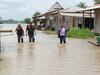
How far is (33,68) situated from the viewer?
16312 millimetres

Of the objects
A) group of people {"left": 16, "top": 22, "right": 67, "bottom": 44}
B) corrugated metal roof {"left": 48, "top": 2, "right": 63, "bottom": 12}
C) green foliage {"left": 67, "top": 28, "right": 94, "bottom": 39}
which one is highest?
corrugated metal roof {"left": 48, "top": 2, "right": 63, "bottom": 12}

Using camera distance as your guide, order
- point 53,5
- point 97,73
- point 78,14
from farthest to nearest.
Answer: point 53,5 → point 78,14 → point 97,73

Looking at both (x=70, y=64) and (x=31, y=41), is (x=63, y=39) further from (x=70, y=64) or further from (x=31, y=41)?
(x=70, y=64)

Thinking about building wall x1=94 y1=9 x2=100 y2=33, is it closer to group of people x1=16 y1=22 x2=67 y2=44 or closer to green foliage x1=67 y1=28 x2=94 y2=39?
green foliage x1=67 y1=28 x2=94 y2=39

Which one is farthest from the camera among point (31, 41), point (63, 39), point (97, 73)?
point (31, 41)

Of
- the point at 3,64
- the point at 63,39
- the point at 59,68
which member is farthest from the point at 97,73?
the point at 63,39

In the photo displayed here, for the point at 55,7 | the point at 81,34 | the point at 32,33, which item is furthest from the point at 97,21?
the point at 55,7

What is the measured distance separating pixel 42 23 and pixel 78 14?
34760 millimetres

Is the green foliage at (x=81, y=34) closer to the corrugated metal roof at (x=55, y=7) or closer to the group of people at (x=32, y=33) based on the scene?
the group of people at (x=32, y=33)

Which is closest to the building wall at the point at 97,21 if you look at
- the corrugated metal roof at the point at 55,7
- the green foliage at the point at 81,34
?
the green foliage at the point at 81,34

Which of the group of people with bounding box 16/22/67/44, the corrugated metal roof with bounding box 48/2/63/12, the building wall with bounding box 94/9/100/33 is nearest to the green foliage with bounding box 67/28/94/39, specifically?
the building wall with bounding box 94/9/100/33

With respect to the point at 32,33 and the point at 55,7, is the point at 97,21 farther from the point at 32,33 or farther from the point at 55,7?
the point at 55,7

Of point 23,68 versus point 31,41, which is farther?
point 31,41

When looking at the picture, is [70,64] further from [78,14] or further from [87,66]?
[78,14]
